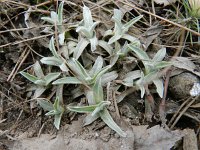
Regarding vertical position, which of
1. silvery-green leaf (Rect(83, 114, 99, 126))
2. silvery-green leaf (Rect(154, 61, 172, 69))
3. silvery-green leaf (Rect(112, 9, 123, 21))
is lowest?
silvery-green leaf (Rect(83, 114, 99, 126))

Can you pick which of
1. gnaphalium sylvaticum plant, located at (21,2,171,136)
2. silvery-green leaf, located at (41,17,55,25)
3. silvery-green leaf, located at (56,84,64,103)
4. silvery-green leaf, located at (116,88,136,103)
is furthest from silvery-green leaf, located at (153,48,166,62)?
silvery-green leaf, located at (41,17,55,25)

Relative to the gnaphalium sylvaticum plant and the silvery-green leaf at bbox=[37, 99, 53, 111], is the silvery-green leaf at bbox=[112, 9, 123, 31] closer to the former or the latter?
the gnaphalium sylvaticum plant

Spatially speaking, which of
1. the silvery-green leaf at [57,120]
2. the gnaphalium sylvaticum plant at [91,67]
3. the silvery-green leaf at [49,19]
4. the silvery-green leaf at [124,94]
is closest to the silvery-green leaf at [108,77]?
the gnaphalium sylvaticum plant at [91,67]

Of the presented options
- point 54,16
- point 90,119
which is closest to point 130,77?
point 90,119

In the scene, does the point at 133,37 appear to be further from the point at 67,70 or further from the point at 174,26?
the point at 67,70

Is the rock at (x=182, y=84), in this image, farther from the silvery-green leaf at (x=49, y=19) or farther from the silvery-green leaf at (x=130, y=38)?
the silvery-green leaf at (x=49, y=19)

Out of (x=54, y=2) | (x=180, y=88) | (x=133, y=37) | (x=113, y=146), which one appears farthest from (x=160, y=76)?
(x=54, y=2)

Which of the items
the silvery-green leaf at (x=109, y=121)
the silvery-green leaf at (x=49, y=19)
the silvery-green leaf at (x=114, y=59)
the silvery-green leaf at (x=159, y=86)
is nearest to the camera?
the silvery-green leaf at (x=109, y=121)
